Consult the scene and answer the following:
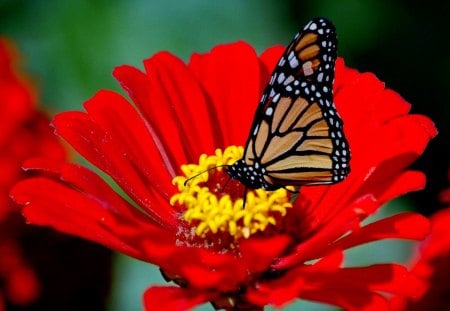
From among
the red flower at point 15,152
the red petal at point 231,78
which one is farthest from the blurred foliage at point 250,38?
the red petal at point 231,78

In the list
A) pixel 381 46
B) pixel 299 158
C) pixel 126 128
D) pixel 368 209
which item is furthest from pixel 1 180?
pixel 381 46

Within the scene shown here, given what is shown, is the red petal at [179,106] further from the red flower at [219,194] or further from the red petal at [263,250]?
the red petal at [263,250]

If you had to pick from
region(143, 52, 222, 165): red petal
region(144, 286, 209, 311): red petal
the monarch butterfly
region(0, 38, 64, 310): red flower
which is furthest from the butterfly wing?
region(0, 38, 64, 310): red flower

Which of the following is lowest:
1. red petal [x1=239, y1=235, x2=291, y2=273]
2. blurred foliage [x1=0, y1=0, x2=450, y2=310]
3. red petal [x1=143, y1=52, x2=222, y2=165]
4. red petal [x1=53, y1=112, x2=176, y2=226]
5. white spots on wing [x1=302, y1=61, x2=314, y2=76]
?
red petal [x1=239, y1=235, x2=291, y2=273]

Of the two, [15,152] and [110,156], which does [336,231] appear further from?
[15,152]

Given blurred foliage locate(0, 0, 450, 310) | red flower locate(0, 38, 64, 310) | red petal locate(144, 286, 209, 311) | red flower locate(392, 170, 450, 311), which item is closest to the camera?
red petal locate(144, 286, 209, 311)

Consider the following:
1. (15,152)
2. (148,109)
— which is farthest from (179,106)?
(15,152)

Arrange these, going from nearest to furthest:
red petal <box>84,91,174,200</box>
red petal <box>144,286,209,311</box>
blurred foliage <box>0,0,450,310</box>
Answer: red petal <box>144,286,209,311</box> < red petal <box>84,91,174,200</box> < blurred foliage <box>0,0,450,310</box>

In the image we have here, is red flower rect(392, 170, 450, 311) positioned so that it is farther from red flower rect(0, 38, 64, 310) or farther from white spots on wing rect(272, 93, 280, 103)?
red flower rect(0, 38, 64, 310)

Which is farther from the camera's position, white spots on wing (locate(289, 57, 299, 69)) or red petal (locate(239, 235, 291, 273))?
white spots on wing (locate(289, 57, 299, 69))
